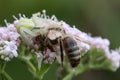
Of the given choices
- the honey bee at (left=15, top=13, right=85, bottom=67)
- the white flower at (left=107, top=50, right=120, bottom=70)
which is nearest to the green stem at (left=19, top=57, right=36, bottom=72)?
the honey bee at (left=15, top=13, right=85, bottom=67)

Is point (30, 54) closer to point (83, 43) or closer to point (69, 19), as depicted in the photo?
point (83, 43)

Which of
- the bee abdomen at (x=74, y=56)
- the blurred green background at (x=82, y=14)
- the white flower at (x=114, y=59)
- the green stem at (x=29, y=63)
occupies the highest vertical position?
the blurred green background at (x=82, y=14)

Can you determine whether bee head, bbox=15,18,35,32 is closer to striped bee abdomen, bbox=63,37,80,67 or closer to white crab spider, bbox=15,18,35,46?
white crab spider, bbox=15,18,35,46

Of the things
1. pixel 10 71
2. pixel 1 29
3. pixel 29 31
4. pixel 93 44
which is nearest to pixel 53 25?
pixel 29 31

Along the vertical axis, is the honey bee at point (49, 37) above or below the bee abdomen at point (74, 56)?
above

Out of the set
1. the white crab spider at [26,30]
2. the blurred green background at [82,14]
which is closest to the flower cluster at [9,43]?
the white crab spider at [26,30]

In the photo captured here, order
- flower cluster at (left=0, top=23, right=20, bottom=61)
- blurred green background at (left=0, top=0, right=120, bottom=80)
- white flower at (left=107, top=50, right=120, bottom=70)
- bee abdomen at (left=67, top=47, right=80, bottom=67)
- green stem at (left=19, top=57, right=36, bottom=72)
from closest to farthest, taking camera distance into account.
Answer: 1. bee abdomen at (left=67, top=47, right=80, bottom=67)
2. flower cluster at (left=0, top=23, right=20, bottom=61)
3. green stem at (left=19, top=57, right=36, bottom=72)
4. white flower at (left=107, top=50, right=120, bottom=70)
5. blurred green background at (left=0, top=0, right=120, bottom=80)

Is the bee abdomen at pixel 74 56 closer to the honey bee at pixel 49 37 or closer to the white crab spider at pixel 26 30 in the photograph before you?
the honey bee at pixel 49 37
